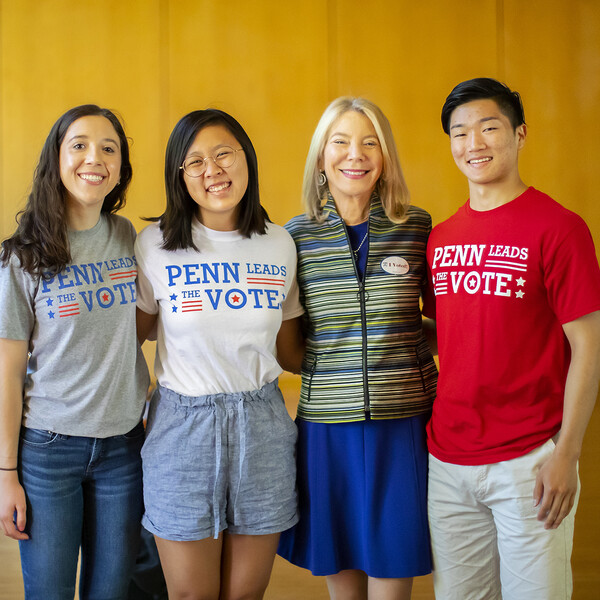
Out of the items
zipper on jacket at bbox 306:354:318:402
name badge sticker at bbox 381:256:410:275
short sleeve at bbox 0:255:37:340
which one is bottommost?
zipper on jacket at bbox 306:354:318:402

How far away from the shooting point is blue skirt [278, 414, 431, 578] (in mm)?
1728

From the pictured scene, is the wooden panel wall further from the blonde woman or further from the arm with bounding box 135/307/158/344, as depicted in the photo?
the arm with bounding box 135/307/158/344

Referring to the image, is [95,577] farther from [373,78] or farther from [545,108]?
[545,108]

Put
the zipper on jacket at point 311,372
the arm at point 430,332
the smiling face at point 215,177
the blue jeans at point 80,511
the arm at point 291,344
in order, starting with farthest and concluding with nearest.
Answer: the arm at point 430,332
the arm at point 291,344
the zipper on jacket at point 311,372
the smiling face at point 215,177
the blue jeans at point 80,511

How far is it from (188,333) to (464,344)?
690 mm

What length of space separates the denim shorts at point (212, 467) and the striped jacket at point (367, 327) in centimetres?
20

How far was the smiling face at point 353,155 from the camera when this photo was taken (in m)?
1.83

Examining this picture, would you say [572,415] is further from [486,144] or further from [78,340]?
[78,340]

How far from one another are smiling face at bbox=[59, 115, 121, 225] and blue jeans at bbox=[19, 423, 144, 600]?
583mm

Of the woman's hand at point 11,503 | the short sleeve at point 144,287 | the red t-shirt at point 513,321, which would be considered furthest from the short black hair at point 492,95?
the woman's hand at point 11,503

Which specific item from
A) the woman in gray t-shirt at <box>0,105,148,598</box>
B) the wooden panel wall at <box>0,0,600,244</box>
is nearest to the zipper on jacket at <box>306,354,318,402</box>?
the woman in gray t-shirt at <box>0,105,148,598</box>

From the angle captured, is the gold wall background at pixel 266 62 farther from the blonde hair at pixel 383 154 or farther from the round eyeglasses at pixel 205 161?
the round eyeglasses at pixel 205 161

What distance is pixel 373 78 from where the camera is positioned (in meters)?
5.54

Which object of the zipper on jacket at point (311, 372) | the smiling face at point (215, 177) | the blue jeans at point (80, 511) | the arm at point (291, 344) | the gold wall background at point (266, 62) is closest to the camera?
the blue jeans at point (80, 511)
